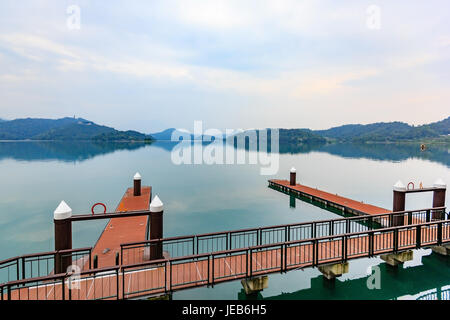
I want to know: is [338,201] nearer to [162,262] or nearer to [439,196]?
[439,196]

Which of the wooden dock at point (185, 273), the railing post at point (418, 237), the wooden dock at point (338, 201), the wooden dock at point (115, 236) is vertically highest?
the railing post at point (418, 237)

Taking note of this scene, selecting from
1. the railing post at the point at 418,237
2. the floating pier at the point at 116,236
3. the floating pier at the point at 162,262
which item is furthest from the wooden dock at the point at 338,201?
the floating pier at the point at 116,236

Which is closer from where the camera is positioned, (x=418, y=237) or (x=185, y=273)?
(x=185, y=273)

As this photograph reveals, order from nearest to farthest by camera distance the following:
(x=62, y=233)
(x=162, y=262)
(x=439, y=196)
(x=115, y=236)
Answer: (x=162, y=262) < (x=62, y=233) < (x=115, y=236) < (x=439, y=196)

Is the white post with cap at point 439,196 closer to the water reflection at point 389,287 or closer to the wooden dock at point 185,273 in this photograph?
the water reflection at point 389,287

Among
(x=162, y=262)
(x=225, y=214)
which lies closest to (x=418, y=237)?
(x=162, y=262)

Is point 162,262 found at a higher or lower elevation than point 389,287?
higher

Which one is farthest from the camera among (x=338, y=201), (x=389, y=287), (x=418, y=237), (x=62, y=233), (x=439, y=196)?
(x=338, y=201)

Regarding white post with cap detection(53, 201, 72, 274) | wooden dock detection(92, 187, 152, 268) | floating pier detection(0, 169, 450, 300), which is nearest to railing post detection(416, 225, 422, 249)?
floating pier detection(0, 169, 450, 300)

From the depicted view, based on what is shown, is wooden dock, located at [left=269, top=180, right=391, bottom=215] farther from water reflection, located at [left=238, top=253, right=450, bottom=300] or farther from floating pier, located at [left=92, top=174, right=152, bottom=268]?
floating pier, located at [left=92, top=174, right=152, bottom=268]
